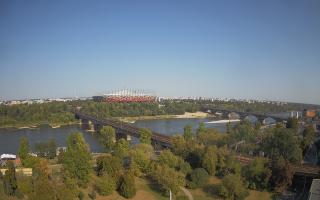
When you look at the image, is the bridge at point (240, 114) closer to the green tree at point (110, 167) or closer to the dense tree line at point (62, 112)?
the dense tree line at point (62, 112)

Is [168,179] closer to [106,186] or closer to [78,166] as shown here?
[106,186]

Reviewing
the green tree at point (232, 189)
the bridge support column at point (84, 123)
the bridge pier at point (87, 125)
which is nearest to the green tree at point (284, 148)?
the green tree at point (232, 189)

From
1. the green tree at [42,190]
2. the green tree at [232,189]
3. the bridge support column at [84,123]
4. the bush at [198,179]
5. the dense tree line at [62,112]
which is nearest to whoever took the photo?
the green tree at [42,190]

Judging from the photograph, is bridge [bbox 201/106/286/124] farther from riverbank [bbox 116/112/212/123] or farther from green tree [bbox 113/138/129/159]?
green tree [bbox 113/138/129/159]

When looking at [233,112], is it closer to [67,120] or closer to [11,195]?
[67,120]

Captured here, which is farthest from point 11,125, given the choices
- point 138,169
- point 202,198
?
point 202,198

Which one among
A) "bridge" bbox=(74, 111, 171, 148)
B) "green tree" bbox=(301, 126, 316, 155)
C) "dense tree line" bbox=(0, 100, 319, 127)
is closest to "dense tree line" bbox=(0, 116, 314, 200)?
"green tree" bbox=(301, 126, 316, 155)
